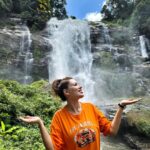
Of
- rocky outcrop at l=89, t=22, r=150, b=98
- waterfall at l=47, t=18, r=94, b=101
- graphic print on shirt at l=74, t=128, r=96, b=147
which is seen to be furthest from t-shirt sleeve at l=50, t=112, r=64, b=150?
rocky outcrop at l=89, t=22, r=150, b=98

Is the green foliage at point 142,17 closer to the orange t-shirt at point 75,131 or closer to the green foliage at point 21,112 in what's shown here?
the green foliage at point 21,112

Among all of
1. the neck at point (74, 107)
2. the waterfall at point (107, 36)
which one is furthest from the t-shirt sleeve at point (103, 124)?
the waterfall at point (107, 36)

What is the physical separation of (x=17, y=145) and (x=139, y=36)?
69.4 feet

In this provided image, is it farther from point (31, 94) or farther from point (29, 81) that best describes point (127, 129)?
point (29, 81)

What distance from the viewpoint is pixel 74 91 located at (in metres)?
2.81

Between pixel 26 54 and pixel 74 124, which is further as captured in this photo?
pixel 26 54

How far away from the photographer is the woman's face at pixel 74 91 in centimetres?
280

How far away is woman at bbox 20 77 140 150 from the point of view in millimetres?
2607

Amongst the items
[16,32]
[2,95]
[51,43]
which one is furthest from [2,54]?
Answer: [2,95]

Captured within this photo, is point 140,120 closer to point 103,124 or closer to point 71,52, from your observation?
point 103,124

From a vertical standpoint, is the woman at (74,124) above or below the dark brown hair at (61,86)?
below

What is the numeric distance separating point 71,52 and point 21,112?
50.8ft

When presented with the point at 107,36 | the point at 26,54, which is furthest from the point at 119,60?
the point at 26,54

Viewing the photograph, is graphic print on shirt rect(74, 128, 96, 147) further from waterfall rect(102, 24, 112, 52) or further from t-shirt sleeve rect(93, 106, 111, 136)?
waterfall rect(102, 24, 112, 52)
